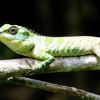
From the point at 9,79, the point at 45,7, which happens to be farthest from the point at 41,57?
the point at 45,7

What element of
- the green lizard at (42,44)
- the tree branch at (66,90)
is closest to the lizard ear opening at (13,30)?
the green lizard at (42,44)

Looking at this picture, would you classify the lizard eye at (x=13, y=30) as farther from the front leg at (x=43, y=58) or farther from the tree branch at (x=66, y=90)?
the tree branch at (x=66, y=90)

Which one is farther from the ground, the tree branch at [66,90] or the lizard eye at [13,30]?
the lizard eye at [13,30]

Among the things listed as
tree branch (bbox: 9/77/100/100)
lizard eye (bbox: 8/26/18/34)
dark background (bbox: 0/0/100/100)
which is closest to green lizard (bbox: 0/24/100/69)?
lizard eye (bbox: 8/26/18/34)

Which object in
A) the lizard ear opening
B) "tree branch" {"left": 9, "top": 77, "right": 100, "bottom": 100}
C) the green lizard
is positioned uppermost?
the lizard ear opening

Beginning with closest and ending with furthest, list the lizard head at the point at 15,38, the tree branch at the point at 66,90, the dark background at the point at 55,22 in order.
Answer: the tree branch at the point at 66,90
the lizard head at the point at 15,38
the dark background at the point at 55,22

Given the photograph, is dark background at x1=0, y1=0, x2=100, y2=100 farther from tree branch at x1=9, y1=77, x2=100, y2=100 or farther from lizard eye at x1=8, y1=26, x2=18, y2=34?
tree branch at x1=9, y1=77, x2=100, y2=100

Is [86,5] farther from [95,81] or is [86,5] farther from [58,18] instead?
[95,81]
